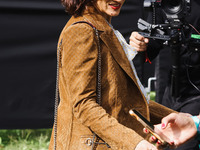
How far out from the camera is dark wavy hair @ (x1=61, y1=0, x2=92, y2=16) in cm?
172

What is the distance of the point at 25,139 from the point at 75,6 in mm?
2409

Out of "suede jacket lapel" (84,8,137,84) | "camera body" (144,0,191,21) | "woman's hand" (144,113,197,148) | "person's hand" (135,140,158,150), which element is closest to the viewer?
"person's hand" (135,140,158,150)

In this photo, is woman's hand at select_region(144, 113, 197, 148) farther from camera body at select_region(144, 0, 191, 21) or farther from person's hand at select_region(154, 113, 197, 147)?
camera body at select_region(144, 0, 191, 21)

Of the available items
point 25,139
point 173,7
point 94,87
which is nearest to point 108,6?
point 94,87

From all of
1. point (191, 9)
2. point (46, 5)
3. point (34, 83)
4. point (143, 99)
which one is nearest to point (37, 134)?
point (34, 83)

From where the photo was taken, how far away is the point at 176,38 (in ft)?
8.10

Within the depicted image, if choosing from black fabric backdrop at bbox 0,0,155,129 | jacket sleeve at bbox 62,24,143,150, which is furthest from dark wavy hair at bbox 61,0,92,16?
black fabric backdrop at bbox 0,0,155,129

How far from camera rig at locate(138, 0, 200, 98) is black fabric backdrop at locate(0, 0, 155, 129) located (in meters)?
1.22

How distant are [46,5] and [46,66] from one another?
56cm

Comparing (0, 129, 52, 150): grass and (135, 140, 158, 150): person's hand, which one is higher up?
(135, 140, 158, 150): person's hand

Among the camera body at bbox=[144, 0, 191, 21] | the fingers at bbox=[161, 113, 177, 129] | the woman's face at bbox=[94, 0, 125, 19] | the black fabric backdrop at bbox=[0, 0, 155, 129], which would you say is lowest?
the black fabric backdrop at bbox=[0, 0, 155, 129]

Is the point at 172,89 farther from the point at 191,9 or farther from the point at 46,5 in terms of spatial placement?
the point at 46,5

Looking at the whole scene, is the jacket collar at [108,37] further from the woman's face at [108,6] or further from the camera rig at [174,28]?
the camera rig at [174,28]

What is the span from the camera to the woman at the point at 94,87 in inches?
62.8
